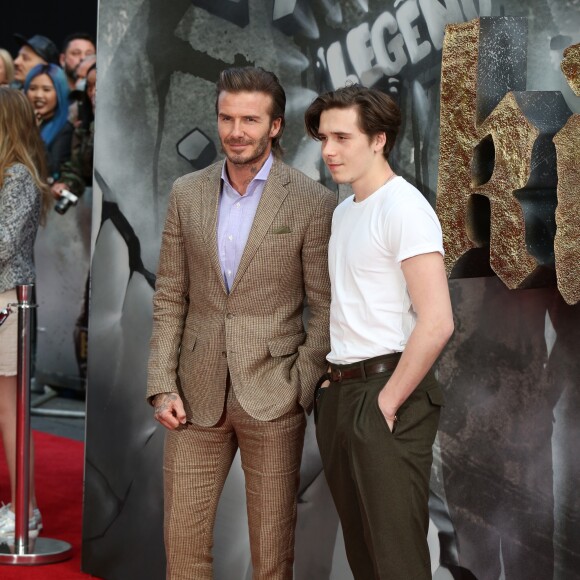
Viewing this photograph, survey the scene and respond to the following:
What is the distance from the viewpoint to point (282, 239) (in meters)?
3.05

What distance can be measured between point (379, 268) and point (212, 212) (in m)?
0.63

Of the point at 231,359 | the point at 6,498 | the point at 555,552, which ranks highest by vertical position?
the point at 231,359

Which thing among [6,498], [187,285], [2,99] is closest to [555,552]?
[187,285]

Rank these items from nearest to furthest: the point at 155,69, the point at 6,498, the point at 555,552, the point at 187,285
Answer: the point at 555,552 → the point at 187,285 → the point at 155,69 → the point at 6,498

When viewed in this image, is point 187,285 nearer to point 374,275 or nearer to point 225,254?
point 225,254

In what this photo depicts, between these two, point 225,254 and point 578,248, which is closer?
point 578,248

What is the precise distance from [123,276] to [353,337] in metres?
1.59

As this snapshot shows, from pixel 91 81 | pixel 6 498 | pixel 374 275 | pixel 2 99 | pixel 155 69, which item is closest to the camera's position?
pixel 374 275

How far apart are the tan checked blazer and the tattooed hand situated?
0.03 meters

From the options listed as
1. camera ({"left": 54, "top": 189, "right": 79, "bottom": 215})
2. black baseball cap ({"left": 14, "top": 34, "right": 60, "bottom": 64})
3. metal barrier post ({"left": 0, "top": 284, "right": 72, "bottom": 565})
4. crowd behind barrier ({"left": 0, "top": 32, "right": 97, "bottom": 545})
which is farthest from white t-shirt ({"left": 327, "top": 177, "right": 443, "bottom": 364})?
black baseball cap ({"left": 14, "top": 34, "right": 60, "bottom": 64})

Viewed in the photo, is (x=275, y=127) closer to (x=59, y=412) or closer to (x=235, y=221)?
(x=235, y=221)

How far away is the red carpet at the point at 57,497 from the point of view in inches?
169

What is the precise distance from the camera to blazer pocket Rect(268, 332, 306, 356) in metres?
3.06

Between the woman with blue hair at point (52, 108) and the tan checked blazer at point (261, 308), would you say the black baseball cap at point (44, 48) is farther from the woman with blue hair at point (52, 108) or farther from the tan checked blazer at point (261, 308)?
the tan checked blazer at point (261, 308)
